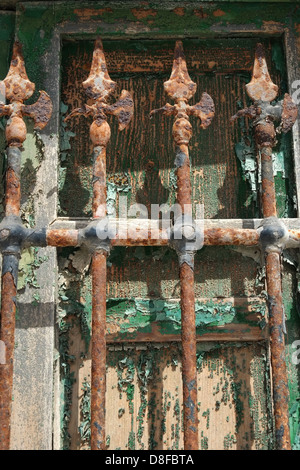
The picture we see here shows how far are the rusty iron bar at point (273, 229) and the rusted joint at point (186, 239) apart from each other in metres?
0.22

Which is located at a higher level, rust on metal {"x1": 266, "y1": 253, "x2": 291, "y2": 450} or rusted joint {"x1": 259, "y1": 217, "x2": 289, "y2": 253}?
rusted joint {"x1": 259, "y1": 217, "x2": 289, "y2": 253}

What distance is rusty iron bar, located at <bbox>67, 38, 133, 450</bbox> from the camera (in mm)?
1997

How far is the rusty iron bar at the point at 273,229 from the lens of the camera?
2027mm

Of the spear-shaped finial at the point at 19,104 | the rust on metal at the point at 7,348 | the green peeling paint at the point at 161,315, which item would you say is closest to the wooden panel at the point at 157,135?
the spear-shaped finial at the point at 19,104

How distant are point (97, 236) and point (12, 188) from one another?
1.08 feet

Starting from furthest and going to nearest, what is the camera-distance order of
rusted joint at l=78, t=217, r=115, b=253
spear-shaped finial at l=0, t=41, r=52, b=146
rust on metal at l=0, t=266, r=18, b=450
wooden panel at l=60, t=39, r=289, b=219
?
wooden panel at l=60, t=39, r=289, b=219
spear-shaped finial at l=0, t=41, r=52, b=146
rusted joint at l=78, t=217, r=115, b=253
rust on metal at l=0, t=266, r=18, b=450

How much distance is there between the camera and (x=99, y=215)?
7.13ft

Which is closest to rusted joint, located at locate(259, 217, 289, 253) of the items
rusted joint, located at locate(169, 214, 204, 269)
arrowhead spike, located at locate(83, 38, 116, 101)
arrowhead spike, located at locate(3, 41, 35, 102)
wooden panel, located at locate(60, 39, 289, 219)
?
rusted joint, located at locate(169, 214, 204, 269)

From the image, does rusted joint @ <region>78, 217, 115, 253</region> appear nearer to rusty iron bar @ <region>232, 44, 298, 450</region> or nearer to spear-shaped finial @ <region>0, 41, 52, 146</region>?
spear-shaped finial @ <region>0, 41, 52, 146</region>

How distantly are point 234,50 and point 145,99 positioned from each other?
41 centimetres

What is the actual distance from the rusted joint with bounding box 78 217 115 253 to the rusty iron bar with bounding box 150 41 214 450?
242 millimetres

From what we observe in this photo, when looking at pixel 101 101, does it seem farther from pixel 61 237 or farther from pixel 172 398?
pixel 172 398
